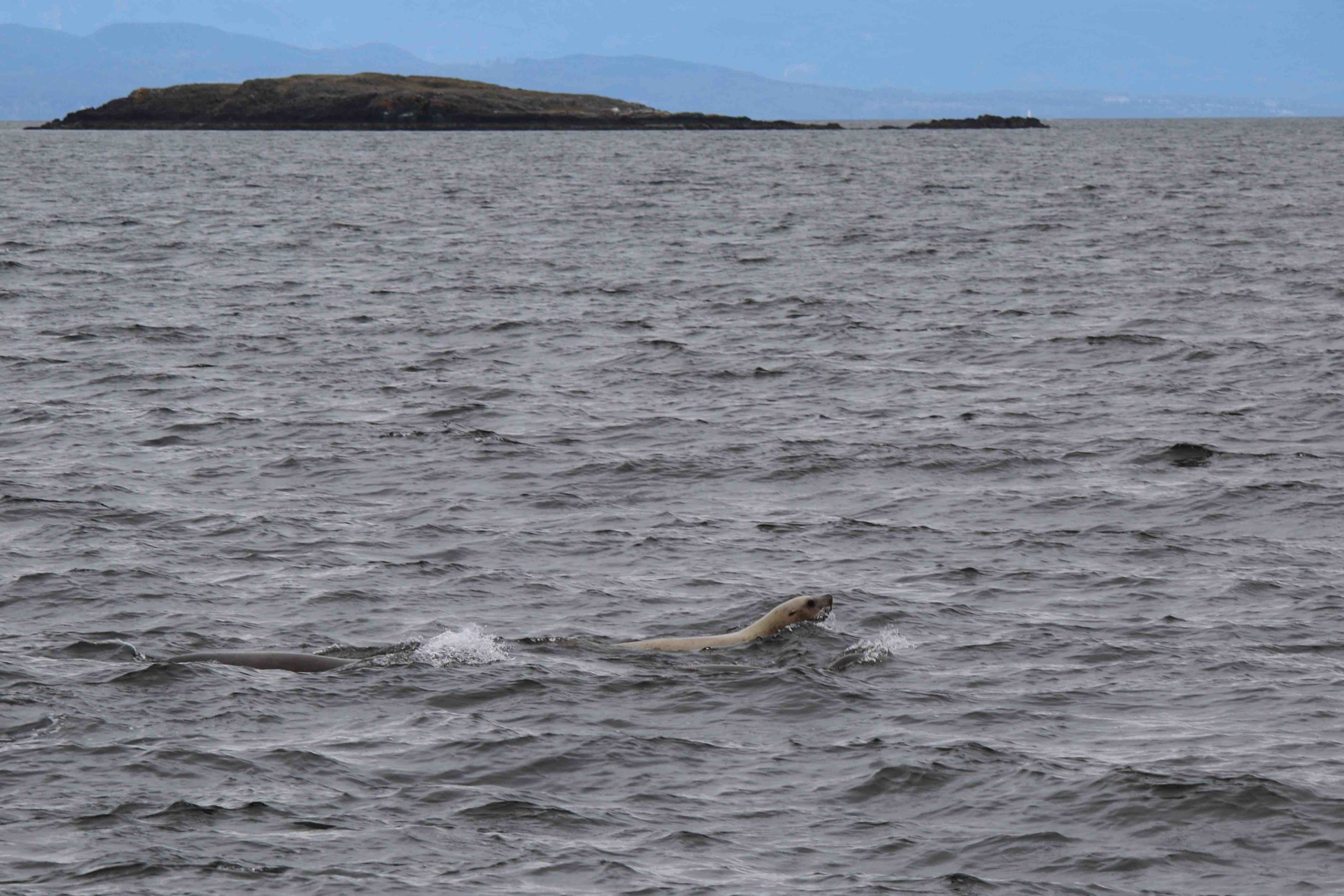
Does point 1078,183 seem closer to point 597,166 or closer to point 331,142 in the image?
point 597,166

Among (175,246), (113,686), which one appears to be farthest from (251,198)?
(113,686)

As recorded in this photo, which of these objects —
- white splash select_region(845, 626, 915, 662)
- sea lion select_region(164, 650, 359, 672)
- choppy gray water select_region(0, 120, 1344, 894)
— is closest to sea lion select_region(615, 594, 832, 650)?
choppy gray water select_region(0, 120, 1344, 894)

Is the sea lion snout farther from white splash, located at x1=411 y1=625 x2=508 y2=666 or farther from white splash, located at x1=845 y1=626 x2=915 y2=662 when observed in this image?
white splash, located at x1=411 y1=625 x2=508 y2=666

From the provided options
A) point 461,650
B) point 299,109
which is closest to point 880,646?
point 461,650

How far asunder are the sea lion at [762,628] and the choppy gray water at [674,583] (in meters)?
0.20

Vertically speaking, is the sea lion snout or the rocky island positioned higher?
the rocky island

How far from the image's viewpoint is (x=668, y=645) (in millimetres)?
15211

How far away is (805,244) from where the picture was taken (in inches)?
2221

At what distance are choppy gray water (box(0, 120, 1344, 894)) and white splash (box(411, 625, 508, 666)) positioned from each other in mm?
54

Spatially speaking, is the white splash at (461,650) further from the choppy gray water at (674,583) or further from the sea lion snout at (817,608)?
the sea lion snout at (817,608)

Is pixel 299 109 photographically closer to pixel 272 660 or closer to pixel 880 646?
pixel 272 660

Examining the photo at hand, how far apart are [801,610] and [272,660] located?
15.7 feet

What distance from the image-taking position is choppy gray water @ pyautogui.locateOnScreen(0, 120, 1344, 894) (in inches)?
441

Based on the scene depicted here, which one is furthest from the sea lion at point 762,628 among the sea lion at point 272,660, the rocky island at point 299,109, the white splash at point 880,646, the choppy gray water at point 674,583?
the rocky island at point 299,109
